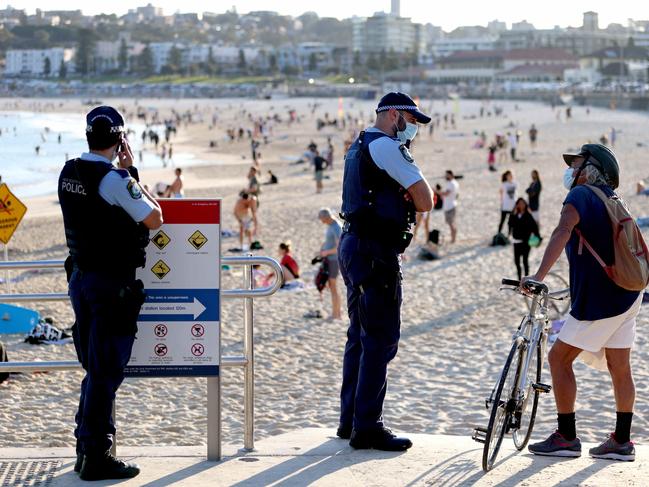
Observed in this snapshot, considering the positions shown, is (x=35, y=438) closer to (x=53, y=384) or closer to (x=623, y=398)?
(x=53, y=384)

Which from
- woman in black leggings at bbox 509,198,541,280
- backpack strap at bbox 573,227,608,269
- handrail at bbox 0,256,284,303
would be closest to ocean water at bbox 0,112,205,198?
woman in black leggings at bbox 509,198,541,280

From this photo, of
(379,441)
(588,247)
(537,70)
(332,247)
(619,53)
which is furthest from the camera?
(619,53)

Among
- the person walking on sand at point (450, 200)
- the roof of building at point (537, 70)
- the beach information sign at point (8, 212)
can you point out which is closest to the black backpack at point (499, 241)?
the person walking on sand at point (450, 200)

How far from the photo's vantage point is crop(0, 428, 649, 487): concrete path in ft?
15.2

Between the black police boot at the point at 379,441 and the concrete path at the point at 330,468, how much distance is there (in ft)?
0.14

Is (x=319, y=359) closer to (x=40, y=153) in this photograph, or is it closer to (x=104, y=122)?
(x=104, y=122)

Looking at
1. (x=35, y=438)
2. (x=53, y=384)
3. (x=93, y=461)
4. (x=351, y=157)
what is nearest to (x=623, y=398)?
(x=351, y=157)

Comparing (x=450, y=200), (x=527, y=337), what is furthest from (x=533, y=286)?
(x=450, y=200)

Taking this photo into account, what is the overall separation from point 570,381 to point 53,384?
5.04 metres

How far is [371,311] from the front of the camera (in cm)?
503

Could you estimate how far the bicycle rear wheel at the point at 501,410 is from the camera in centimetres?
477

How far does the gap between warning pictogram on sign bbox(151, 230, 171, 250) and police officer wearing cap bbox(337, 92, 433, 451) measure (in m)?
0.82

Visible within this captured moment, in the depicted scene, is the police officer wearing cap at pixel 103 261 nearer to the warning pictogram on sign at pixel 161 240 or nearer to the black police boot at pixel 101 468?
the black police boot at pixel 101 468

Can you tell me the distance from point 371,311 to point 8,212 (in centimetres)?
973
